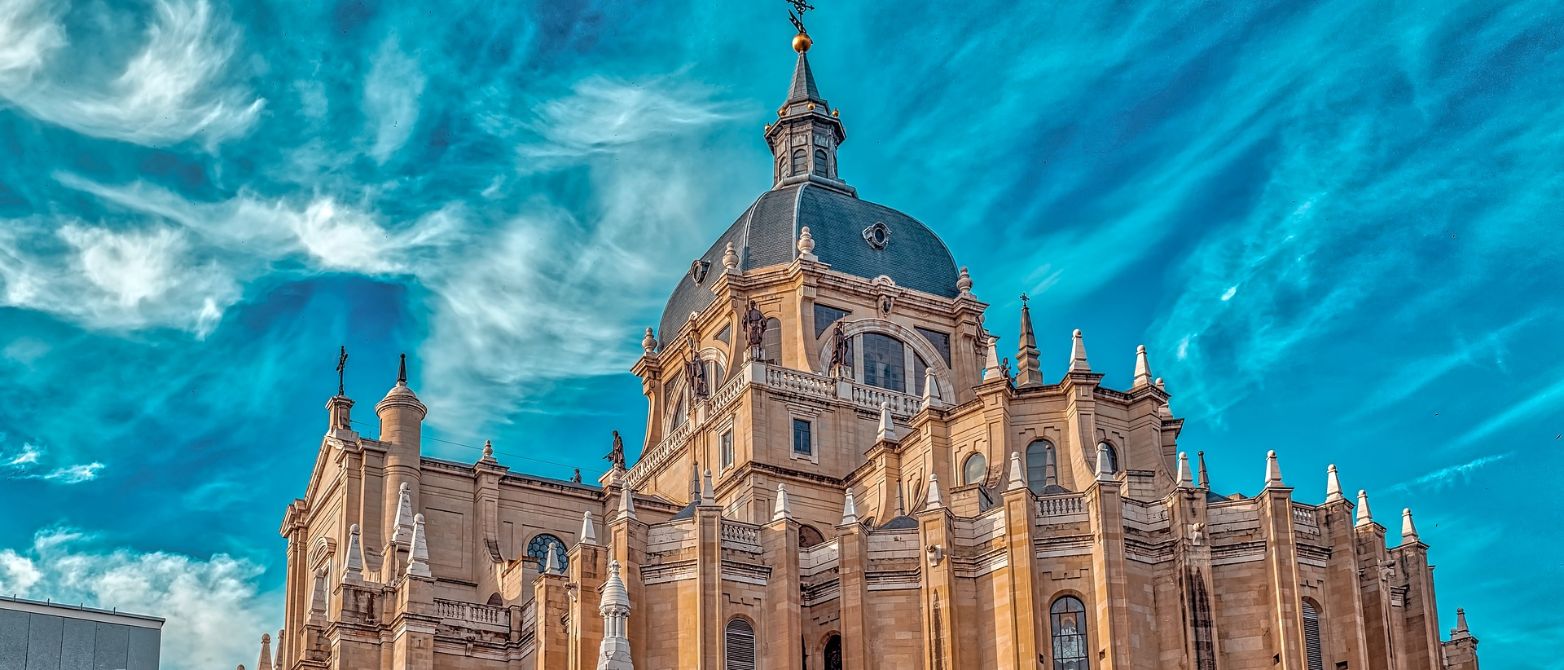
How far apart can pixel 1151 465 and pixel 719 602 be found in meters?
16.8

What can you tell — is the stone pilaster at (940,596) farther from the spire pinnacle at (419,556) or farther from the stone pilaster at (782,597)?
the spire pinnacle at (419,556)

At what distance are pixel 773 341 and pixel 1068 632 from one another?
23836mm

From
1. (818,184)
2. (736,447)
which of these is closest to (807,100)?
(818,184)

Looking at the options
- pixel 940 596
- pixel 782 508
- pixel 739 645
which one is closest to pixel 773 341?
pixel 782 508

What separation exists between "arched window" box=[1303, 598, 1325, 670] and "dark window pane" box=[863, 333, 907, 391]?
22.7 meters

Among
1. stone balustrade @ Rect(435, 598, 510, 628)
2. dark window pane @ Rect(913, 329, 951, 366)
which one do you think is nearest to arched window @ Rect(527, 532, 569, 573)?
stone balustrade @ Rect(435, 598, 510, 628)

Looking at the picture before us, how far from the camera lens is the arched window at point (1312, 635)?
2483 inches

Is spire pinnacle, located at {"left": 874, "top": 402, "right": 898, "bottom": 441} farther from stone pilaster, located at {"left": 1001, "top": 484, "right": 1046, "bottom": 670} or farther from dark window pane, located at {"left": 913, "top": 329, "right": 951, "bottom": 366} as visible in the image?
stone pilaster, located at {"left": 1001, "top": 484, "right": 1046, "bottom": 670}

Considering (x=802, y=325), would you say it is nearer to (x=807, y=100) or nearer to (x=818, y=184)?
(x=818, y=184)

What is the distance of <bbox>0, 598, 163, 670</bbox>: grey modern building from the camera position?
69938mm

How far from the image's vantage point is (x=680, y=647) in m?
63.8

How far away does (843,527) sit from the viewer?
6538 cm

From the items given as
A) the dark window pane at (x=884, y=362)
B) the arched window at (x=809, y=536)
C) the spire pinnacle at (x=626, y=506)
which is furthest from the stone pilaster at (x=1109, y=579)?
the dark window pane at (x=884, y=362)

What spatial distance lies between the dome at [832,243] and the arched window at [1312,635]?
25955mm
